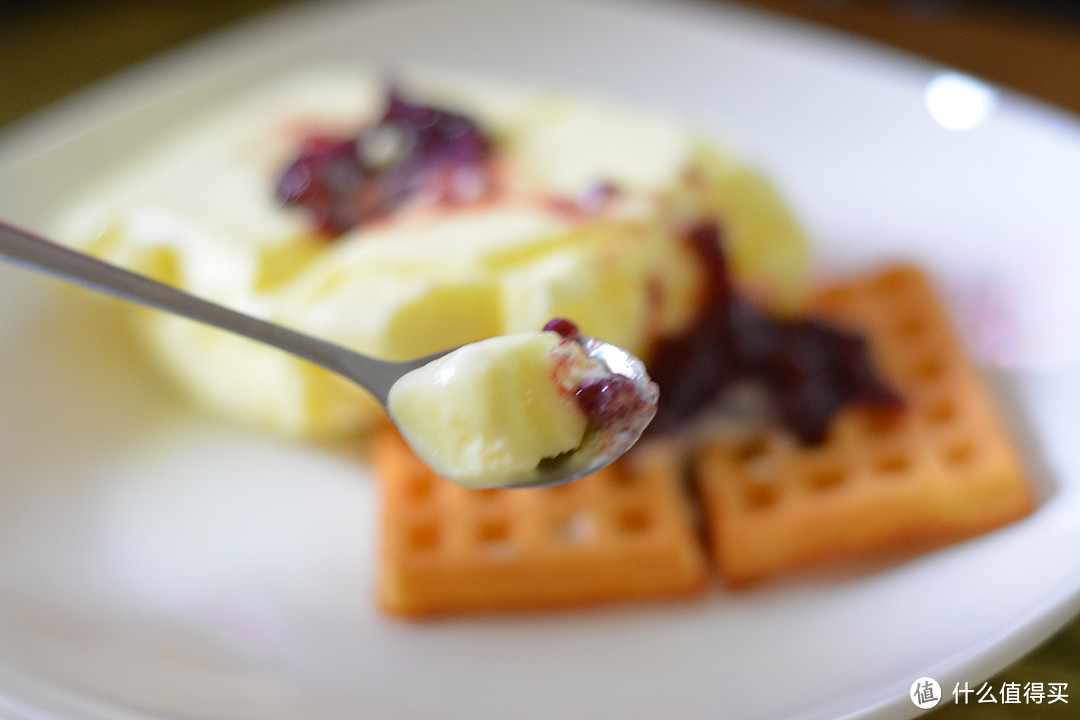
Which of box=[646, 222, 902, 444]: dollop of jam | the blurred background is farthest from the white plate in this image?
the blurred background

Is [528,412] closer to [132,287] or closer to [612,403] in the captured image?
[612,403]

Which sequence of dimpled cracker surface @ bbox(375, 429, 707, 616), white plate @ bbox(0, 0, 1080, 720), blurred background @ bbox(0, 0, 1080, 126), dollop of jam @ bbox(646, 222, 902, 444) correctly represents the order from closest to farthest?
1. white plate @ bbox(0, 0, 1080, 720)
2. dimpled cracker surface @ bbox(375, 429, 707, 616)
3. dollop of jam @ bbox(646, 222, 902, 444)
4. blurred background @ bbox(0, 0, 1080, 126)

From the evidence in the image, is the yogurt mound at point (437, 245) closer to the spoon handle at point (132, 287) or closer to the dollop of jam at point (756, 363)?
the dollop of jam at point (756, 363)

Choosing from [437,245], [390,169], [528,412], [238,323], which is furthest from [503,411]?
[390,169]

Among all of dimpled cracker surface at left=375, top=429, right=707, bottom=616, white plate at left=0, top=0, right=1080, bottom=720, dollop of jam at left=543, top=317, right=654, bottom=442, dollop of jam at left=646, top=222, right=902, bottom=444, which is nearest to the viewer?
dollop of jam at left=543, top=317, right=654, bottom=442

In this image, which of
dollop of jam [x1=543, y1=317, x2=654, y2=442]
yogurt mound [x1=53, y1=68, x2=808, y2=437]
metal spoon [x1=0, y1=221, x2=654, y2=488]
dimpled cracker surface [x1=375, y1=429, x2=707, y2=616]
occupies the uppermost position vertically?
yogurt mound [x1=53, y1=68, x2=808, y2=437]

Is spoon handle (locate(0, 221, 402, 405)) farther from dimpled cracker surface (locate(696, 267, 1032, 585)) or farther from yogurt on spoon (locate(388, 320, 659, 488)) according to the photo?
dimpled cracker surface (locate(696, 267, 1032, 585))

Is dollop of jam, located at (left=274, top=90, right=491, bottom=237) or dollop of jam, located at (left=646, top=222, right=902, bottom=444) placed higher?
dollop of jam, located at (left=274, top=90, right=491, bottom=237)
